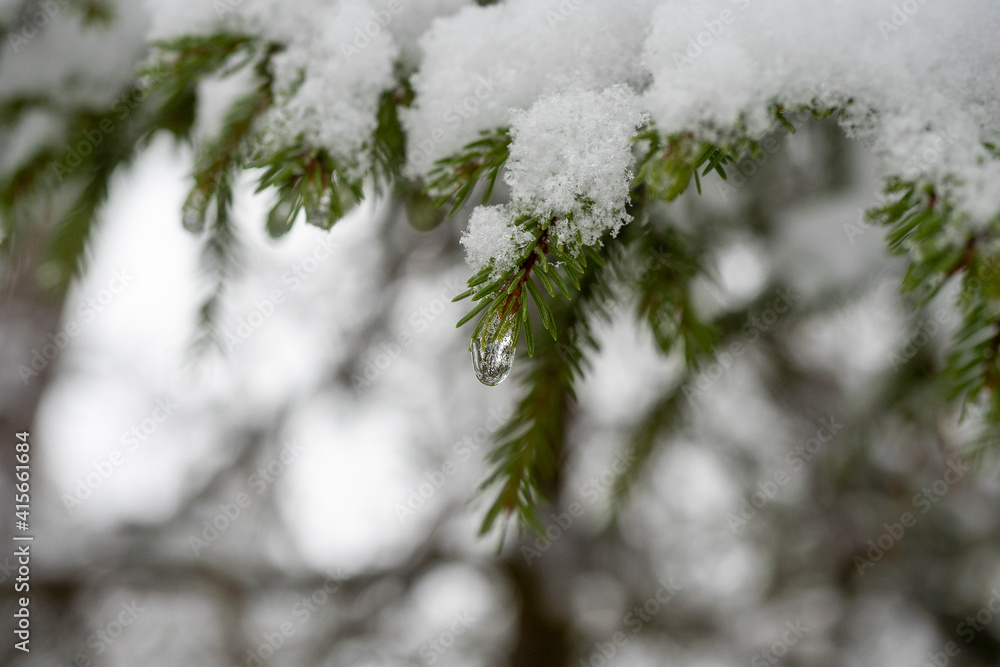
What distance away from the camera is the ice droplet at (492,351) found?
44 cm

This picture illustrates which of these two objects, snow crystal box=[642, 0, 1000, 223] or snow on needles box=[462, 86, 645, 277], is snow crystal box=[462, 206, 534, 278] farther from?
snow crystal box=[642, 0, 1000, 223]

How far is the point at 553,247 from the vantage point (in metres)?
0.45

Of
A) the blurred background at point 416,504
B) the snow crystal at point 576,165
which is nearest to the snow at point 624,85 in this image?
the snow crystal at point 576,165

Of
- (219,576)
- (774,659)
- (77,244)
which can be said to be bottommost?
(774,659)

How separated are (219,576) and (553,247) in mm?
3990

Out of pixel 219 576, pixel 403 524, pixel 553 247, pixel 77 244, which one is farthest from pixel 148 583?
pixel 553 247

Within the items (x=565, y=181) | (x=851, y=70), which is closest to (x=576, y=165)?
(x=565, y=181)

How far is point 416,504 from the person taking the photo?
11.2 feet

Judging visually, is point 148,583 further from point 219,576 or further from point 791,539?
point 791,539

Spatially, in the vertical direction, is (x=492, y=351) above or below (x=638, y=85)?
below

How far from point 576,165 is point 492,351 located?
0.60 ft

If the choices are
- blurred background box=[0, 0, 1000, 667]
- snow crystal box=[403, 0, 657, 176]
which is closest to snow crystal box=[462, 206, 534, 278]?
snow crystal box=[403, 0, 657, 176]

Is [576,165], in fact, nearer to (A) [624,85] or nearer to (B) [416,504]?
(A) [624,85]

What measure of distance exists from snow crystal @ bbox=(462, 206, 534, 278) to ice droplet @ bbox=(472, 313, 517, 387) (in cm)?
5
